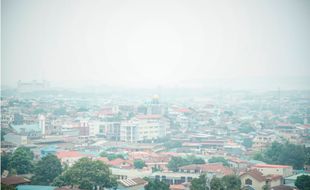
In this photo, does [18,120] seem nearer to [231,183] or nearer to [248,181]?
[248,181]

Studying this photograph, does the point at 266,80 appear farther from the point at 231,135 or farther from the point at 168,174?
the point at 168,174

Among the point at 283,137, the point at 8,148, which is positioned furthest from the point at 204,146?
the point at 8,148

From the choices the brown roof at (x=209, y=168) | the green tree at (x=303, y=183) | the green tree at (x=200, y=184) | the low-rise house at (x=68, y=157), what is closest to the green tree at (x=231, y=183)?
the green tree at (x=200, y=184)

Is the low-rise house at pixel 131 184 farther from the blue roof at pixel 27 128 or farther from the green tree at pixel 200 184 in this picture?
the blue roof at pixel 27 128

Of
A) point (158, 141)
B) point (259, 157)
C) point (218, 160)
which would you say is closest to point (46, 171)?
point (218, 160)

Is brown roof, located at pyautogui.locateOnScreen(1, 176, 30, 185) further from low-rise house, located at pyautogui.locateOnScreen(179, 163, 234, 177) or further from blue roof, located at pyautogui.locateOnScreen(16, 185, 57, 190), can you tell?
low-rise house, located at pyautogui.locateOnScreen(179, 163, 234, 177)
